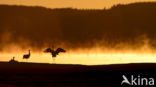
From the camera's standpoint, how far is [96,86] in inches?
1465

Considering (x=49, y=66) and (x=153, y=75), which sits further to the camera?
(x=49, y=66)

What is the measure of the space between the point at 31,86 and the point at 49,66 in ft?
108

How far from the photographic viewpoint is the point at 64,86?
3650 cm

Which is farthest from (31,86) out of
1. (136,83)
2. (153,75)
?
(153,75)

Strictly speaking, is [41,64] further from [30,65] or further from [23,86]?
[23,86]

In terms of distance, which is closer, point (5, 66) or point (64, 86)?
point (64, 86)

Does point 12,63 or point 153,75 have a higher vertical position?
point 12,63

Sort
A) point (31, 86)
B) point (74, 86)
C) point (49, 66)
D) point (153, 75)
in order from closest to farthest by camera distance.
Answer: point (31, 86)
point (74, 86)
point (153, 75)
point (49, 66)

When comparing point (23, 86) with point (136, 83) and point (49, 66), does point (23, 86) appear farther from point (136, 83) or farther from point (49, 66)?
point (49, 66)

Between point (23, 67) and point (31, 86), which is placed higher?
point (23, 67)

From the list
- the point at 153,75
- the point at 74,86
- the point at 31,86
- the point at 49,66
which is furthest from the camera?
the point at 49,66

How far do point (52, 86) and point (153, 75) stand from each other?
12718 mm

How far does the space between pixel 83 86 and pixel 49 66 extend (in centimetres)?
3167

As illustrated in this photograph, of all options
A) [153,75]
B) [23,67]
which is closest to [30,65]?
[23,67]
